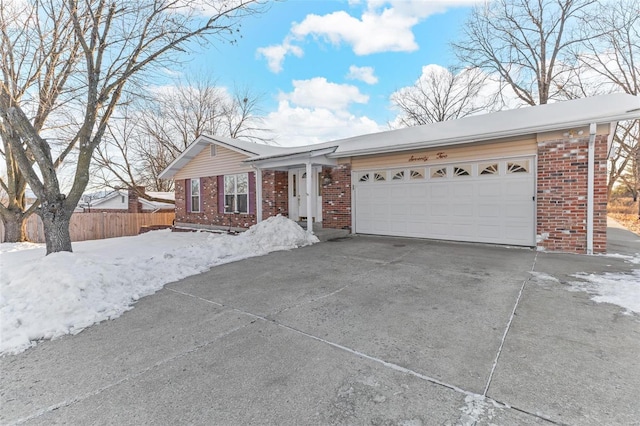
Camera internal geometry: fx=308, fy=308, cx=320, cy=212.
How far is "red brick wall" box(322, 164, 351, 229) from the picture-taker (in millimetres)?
10898

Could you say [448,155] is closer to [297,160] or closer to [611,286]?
[297,160]

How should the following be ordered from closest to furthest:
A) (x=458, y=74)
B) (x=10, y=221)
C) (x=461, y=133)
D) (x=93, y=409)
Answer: (x=93, y=409) < (x=461, y=133) < (x=10, y=221) < (x=458, y=74)

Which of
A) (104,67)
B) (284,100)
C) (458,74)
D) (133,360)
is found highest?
(458,74)

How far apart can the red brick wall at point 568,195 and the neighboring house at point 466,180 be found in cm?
2

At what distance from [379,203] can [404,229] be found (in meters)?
1.20

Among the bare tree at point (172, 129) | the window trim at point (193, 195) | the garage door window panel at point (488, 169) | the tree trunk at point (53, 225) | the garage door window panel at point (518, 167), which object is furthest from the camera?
the bare tree at point (172, 129)

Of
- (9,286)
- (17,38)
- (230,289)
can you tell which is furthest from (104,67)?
(230,289)

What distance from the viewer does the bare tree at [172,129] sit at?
1956cm

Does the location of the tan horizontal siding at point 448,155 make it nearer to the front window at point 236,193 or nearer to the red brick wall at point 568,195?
the red brick wall at point 568,195

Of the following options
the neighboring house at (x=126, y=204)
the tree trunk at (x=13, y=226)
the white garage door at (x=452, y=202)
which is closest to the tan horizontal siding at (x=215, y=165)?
the white garage door at (x=452, y=202)

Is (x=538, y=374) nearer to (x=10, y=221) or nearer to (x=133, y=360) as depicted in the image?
(x=133, y=360)

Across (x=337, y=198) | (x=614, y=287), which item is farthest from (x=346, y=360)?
(x=337, y=198)

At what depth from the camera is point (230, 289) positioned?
16.7ft

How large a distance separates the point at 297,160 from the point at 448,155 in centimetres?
458
